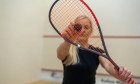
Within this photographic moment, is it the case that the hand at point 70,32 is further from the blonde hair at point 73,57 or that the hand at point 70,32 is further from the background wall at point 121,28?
the background wall at point 121,28

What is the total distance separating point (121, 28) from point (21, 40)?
99 centimetres

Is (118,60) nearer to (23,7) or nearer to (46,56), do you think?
(46,56)

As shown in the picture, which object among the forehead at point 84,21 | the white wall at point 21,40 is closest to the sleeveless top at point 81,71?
the forehead at point 84,21

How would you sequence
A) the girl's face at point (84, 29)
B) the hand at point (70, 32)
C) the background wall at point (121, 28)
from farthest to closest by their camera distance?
the background wall at point (121, 28)
the girl's face at point (84, 29)
the hand at point (70, 32)

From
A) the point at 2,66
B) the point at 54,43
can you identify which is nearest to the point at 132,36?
the point at 54,43

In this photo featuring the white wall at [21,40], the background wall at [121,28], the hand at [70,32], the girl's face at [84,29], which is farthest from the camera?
the background wall at [121,28]

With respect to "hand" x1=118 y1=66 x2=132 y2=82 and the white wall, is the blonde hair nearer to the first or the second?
"hand" x1=118 y1=66 x2=132 y2=82

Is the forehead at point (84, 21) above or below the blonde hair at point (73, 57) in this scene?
above

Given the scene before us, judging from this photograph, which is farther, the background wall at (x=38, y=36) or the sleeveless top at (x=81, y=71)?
the background wall at (x=38, y=36)

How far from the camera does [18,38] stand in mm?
1293

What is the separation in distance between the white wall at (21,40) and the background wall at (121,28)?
625 mm

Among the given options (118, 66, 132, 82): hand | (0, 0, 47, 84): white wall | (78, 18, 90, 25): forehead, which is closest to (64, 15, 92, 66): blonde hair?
(78, 18, 90, 25): forehead

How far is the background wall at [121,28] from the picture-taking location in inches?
54.6

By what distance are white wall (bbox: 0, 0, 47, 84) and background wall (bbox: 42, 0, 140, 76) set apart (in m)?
0.63
